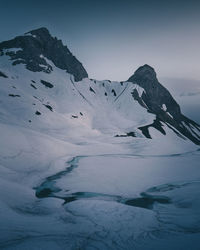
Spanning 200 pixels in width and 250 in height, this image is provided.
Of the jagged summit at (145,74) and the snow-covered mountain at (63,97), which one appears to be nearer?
the snow-covered mountain at (63,97)

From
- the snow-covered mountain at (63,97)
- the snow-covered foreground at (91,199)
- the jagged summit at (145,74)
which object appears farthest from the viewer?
the jagged summit at (145,74)

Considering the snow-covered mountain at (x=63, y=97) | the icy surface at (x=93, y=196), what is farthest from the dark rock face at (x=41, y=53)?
the icy surface at (x=93, y=196)

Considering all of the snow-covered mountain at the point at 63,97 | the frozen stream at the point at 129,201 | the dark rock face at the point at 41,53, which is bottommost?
the frozen stream at the point at 129,201

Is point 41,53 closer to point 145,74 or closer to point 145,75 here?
point 145,75

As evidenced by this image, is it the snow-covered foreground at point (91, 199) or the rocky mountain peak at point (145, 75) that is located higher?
the rocky mountain peak at point (145, 75)

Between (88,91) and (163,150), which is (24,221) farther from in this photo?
(88,91)

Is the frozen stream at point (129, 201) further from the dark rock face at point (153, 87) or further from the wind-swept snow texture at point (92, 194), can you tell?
the dark rock face at point (153, 87)

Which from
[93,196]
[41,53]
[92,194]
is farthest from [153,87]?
[93,196]

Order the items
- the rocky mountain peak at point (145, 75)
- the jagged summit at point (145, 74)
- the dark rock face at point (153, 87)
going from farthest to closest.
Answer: the jagged summit at point (145, 74) < the rocky mountain peak at point (145, 75) < the dark rock face at point (153, 87)

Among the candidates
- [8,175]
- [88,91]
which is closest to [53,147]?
[8,175]
